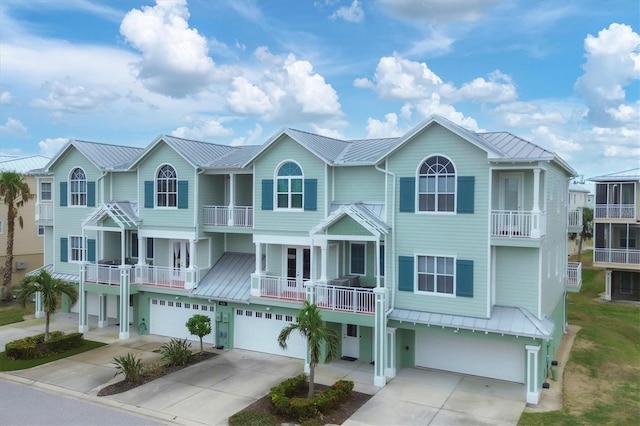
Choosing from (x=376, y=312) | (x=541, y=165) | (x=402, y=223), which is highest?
(x=541, y=165)

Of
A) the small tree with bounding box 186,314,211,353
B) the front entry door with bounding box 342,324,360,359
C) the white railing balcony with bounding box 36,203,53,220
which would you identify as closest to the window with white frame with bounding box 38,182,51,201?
the white railing balcony with bounding box 36,203,53,220

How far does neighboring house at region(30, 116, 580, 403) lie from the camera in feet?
56.0

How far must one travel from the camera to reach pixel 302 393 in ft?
53.9

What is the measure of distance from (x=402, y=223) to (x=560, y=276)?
28.1 ft

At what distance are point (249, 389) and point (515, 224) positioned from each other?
10318 mm

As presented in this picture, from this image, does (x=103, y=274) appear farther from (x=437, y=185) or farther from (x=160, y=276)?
(x=437, y=185)

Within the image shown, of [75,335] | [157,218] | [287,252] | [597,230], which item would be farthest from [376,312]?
[597,230]

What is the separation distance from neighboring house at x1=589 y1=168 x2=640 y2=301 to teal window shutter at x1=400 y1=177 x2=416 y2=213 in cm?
1834

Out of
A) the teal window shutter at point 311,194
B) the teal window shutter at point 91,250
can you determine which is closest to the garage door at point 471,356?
the teal window shutter at point 311,194

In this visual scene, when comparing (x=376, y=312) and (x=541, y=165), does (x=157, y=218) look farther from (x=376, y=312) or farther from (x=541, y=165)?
(x=541, y=165)

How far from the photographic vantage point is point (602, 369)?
63.0 feet

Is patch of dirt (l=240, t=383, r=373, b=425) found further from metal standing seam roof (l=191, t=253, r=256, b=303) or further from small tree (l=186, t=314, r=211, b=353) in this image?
metal standing seam roof (l=191, t=253, r=256, b=303)

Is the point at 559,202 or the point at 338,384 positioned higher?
the point at 559,202

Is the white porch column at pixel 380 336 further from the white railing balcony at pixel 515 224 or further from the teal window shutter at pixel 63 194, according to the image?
the teal window shutter at pixel 63 194
